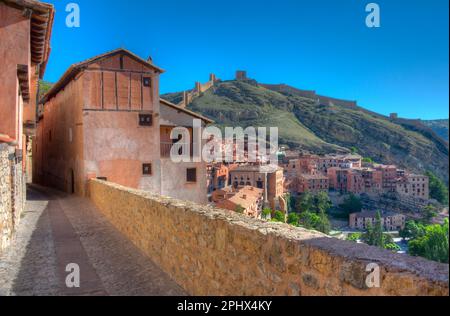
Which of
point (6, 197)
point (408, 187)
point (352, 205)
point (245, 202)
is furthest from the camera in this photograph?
point (352, 205)

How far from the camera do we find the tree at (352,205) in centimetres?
4616

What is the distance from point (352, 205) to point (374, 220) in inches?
375

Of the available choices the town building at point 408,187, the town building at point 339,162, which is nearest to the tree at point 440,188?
the town building at point 408,187

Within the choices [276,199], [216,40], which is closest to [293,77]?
[216,40]

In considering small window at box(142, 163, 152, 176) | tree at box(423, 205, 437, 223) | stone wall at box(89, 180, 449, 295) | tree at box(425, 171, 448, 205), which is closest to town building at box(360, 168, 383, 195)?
tree at box(423, 205, 437, 223)

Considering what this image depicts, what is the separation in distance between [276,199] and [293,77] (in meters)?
107

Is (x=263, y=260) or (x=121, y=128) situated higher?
(x=121, y=128)

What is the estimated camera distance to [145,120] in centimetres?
2033

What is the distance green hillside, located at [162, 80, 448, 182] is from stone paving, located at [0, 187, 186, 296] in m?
41.5

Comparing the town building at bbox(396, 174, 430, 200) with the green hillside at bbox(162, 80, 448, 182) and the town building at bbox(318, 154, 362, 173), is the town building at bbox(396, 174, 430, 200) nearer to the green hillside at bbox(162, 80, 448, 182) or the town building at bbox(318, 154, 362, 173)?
the town building at bbox(318, 154, 362, 173)

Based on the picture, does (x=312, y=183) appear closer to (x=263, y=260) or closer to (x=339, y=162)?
(x=339, y=162)

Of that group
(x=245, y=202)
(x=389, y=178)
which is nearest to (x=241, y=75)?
(x=389, y=178)

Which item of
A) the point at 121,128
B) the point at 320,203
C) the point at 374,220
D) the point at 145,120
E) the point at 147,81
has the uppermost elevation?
the point at 147,81

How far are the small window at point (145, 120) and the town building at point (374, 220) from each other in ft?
71.2
